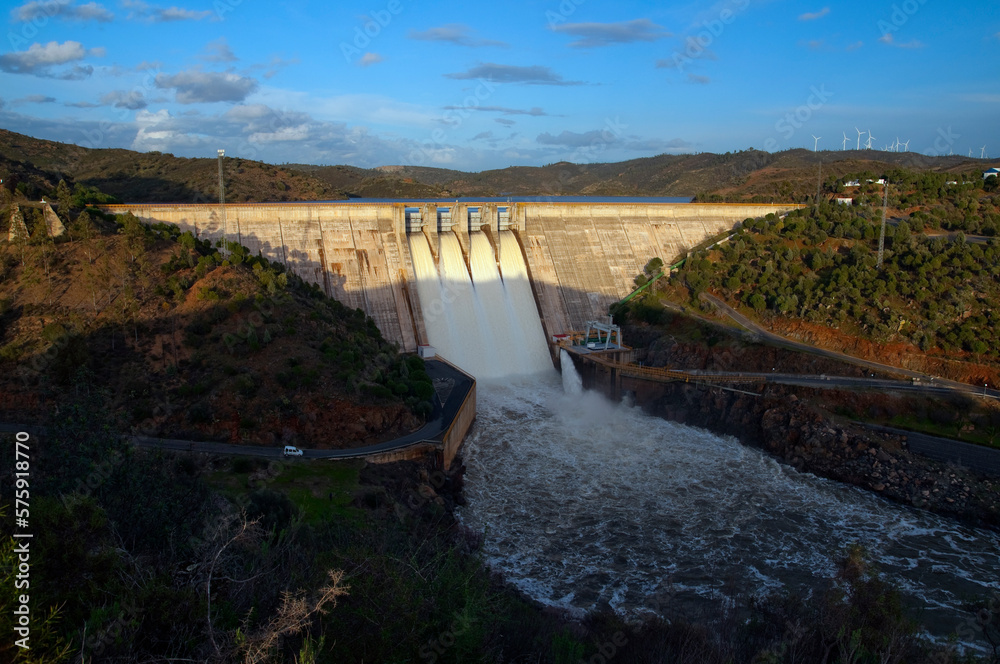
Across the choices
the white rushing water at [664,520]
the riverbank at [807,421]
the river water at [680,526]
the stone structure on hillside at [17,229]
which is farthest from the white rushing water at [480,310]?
the stone structure on hillside at [17,229]

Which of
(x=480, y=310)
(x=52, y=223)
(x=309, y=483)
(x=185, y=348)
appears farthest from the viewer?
(x=480, y=310)

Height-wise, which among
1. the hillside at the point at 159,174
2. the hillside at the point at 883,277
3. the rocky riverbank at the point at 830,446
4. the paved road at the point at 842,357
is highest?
the hillside at the point at 159,174

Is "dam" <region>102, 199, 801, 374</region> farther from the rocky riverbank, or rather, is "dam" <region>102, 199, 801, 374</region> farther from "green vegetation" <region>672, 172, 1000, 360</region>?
the rocky riverbank

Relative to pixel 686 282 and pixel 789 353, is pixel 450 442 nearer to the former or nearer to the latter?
pixel 789 353

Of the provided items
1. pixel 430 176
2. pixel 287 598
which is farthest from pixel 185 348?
pixel 430 176

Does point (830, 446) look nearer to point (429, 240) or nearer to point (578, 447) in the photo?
point (578, 447)

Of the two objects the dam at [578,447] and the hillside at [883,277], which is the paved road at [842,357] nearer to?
the hillside at [883,277]

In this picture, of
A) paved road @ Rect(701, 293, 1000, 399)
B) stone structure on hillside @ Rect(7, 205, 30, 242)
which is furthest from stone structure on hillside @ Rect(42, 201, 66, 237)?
paved road @ Rect(701, 293, 1000, 399)

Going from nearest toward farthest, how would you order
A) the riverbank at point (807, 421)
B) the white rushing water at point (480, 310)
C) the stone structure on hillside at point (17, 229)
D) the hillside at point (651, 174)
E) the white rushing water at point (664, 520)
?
the white rushing water at point (664, 520)
the riverbank at point (807, 421)
the stone structure on hillside at point (17, 229)
the white rushing water at point (480, 310)
the hillside at point (651, 174)
